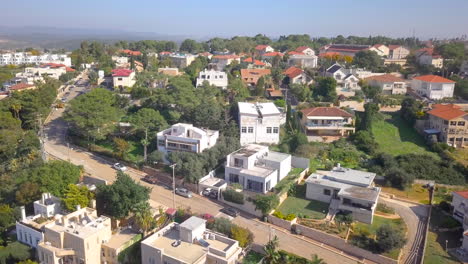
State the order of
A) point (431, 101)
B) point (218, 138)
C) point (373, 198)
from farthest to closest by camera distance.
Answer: point (431, 101), point (218, 138), point (373, 198)

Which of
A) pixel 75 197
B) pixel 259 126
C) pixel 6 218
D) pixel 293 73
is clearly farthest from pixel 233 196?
pixel 293 73

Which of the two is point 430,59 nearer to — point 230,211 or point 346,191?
point 346,191

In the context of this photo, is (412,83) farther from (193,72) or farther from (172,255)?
(172,255)

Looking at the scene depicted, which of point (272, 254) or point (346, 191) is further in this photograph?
point (346, 191)

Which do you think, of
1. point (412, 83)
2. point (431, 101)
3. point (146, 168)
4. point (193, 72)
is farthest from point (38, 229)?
point (412, 83)

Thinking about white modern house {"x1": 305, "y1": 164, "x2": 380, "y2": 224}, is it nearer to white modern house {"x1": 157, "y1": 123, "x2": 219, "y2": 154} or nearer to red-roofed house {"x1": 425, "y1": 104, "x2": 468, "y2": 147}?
white modern house {"x1": 157, "y1": 123, "x2": 219, "y2": 154}

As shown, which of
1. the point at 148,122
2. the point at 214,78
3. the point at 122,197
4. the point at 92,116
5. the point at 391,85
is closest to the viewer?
the point at 122,197

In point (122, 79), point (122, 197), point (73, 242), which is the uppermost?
point (122, 79)

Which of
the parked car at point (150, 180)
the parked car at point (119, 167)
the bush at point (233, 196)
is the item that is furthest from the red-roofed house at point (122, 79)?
the bush at point (233, 196)
